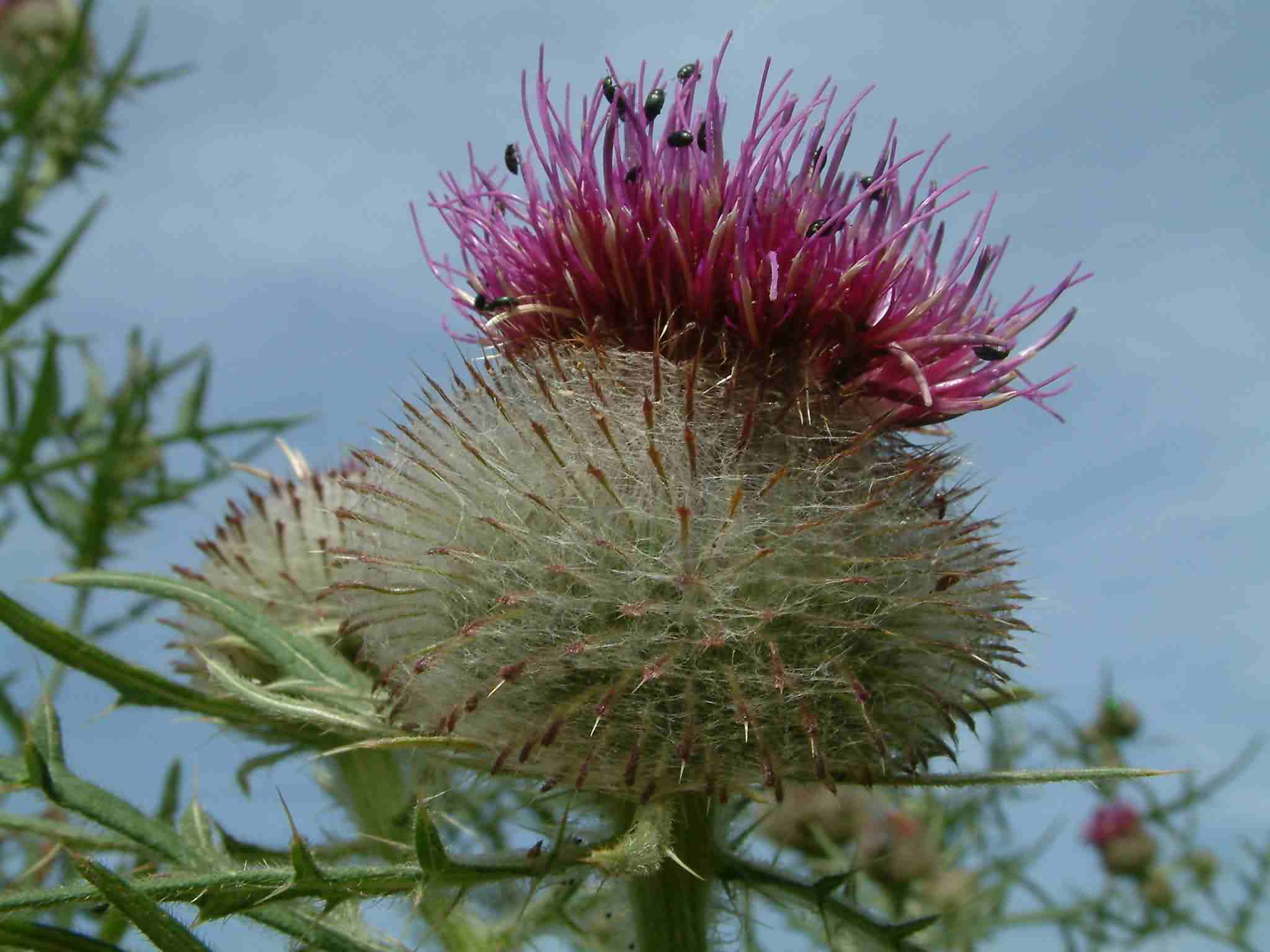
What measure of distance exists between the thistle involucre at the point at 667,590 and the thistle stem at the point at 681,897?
298 millimetres

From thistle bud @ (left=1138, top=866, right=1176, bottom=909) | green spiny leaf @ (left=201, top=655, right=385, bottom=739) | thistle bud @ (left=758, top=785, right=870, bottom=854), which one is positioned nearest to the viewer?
green spiny leaf @ (left=201, top=655, right=385, bottom=739)

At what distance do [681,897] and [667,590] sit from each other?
80 cm

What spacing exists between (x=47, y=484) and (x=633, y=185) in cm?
464

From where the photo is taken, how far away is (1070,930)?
5.37 meters

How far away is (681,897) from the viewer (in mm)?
2670

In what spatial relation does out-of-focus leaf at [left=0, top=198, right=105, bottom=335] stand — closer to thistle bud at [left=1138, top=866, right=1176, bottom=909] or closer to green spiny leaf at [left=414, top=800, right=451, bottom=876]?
green spiny leaf at [left=414, top=800, right=451, bottom=876]

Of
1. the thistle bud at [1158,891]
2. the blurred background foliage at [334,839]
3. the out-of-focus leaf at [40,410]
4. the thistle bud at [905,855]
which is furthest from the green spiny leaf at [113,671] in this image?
the thistle bud at [1158,891]

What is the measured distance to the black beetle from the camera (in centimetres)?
290

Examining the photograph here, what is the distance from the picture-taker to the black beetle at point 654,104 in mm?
2904

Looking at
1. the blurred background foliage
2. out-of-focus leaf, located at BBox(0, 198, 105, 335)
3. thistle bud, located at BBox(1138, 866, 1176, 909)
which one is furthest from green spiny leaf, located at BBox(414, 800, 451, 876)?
thistle bud, located at BBox(1138, 866, 1176, 909)

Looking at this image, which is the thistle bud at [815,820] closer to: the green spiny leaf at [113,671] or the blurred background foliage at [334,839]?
the blurred background foliage at [334,839]

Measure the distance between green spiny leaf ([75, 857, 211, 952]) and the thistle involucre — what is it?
2.09 feet

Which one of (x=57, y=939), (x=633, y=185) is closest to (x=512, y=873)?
(x=57, y=939)

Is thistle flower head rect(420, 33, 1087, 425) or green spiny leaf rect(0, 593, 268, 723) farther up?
thistle flower head rect(420, 33, 1087, 425)
